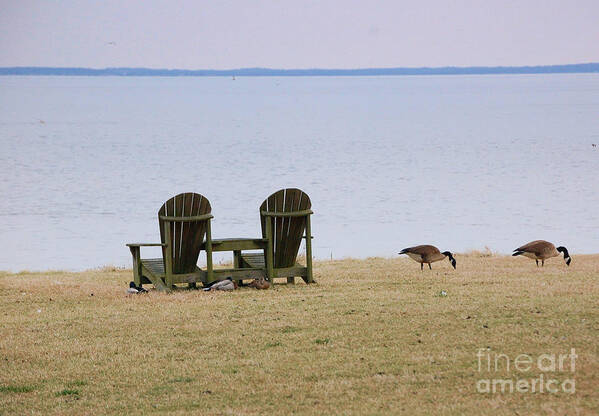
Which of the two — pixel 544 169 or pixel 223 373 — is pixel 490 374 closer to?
pixel 223 373

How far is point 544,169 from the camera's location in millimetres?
51531

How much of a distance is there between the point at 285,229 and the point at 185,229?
5.10 feet

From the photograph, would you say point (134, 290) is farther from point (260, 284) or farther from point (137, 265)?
point (260, 284)

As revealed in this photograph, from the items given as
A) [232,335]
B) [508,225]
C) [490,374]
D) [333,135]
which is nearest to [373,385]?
[490,374]

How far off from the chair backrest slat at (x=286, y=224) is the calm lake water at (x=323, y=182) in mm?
11311

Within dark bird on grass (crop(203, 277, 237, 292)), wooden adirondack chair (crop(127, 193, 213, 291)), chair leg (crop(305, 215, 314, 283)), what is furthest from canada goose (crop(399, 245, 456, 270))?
wooden adirondack chair (crop(127, 193, 213, 291))

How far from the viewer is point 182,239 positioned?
13.3 meters

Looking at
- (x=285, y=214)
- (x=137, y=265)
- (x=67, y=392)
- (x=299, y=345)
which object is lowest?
(x=67, y=392)

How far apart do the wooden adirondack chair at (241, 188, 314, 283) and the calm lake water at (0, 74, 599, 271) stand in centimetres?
1128

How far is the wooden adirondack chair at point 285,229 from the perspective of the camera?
1369cm

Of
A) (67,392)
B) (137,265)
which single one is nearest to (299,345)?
(67,392)

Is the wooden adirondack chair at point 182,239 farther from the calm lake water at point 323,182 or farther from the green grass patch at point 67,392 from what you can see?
the calm lake water at point 323,182

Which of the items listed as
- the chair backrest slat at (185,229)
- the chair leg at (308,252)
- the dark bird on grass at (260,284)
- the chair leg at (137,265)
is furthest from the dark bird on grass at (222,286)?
the chair leg at (308,252)

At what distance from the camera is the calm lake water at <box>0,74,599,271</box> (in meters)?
29.6
